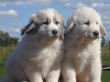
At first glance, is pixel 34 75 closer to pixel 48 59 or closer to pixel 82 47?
pixel 48 59

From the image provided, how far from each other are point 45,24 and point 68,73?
3.68 ft

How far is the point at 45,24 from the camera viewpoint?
6352mm

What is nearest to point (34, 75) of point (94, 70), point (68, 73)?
point (68, 73)

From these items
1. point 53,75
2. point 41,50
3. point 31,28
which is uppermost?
point 31,28

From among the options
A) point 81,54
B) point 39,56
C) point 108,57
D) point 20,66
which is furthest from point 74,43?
point 108,57

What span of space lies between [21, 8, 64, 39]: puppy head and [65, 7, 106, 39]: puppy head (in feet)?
0.69

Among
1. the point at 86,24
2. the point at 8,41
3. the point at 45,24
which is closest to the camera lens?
the point at 86,24

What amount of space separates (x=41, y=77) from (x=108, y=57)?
74.2ft

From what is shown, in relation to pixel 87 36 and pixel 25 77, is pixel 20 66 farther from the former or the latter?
pixel 87 36

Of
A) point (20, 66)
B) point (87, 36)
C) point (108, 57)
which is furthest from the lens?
point (108, 57)

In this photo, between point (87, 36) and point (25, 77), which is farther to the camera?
point (25, 77)

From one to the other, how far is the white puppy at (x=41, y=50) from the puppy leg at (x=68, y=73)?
0.13 meters

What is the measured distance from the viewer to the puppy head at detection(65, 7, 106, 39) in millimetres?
6062

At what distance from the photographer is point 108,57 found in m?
28.4
